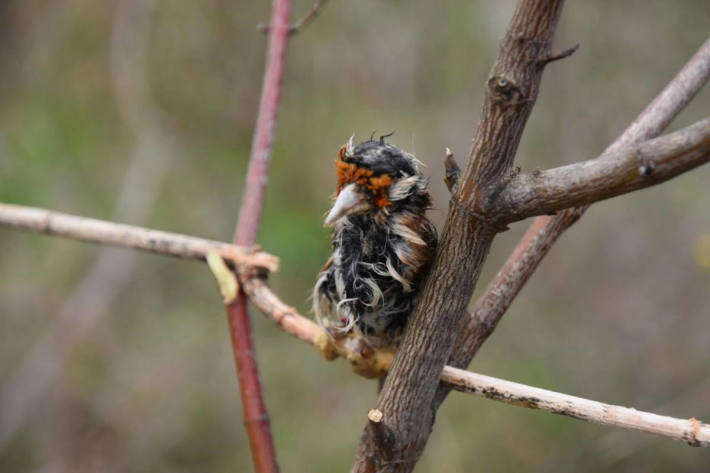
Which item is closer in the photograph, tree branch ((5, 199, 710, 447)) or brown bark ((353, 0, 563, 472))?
brown bark ((353, 0, 563, 472))

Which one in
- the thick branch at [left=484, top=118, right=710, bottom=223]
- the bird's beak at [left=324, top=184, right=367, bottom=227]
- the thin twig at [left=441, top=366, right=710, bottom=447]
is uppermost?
the bird's beak at [left=324, top=184, right=367, bottom=227]

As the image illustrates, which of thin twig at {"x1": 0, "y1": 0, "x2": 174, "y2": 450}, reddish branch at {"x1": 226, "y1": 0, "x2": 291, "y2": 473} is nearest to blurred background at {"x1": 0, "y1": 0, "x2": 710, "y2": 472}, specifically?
thin twig at {"x1": 0, "y1": 0, "x2": 174, "y2": 450}

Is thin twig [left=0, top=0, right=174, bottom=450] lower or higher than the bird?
higher

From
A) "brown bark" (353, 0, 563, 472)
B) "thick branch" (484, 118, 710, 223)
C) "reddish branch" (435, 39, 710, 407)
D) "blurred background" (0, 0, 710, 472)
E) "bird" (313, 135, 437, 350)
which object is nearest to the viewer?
"thick branch" (484, 118, 710, 223)

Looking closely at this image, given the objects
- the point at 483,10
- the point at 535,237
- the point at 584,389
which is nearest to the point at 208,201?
the point at 483,10

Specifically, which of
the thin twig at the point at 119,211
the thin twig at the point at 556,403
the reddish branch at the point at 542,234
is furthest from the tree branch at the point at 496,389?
the thin twig at the point at 119,211

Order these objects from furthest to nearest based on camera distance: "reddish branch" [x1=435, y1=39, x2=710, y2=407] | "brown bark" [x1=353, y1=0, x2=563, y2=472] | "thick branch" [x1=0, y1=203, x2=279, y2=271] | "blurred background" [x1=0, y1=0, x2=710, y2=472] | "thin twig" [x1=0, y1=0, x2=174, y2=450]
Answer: "thin twig" [x1=0, y1=0, x2=174, y2=450]
"blurred background" [x1=0, y1=0, x2=710, y2=472]
"thick branch" [x1=0, y1=203, x2=279, y2=271]
"reddish branch" [x1=435, y1=39, x2=710, y2=407]
"brown bark" [x1=353, y1=0, x2=563, y2=472]

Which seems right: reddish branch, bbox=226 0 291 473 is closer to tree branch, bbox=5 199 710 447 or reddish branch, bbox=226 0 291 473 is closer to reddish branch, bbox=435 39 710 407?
tree branch, bbox=5 199 710 447

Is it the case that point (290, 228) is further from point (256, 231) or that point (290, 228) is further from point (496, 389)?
point (496, 389)
